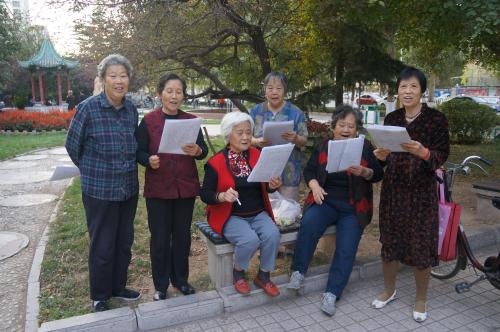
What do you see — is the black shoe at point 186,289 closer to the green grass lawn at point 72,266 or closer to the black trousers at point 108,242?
the green grass lawn at point 72,266

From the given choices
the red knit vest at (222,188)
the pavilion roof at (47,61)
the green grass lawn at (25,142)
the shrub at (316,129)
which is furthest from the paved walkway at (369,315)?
the pavilion roof at (47,61)

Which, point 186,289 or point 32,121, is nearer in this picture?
point 186,289

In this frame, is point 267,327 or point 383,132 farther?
point 267,327

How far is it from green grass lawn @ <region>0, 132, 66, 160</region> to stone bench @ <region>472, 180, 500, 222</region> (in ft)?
36.1

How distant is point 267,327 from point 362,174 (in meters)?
1.40

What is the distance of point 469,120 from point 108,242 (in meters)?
11.9

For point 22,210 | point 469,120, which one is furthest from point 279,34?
point 469,120

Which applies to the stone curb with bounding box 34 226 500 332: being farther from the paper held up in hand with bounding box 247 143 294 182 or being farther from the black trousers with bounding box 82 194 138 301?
the paper held up in hand with bounding box 247 143 294 182

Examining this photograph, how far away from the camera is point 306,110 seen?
8562 mm

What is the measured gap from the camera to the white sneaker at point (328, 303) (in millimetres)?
3252

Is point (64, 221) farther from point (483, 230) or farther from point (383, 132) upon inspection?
point (483, 230)

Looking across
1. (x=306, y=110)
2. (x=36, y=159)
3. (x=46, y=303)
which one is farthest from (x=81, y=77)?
(x=46, y=303)

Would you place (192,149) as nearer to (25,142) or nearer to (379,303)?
(379,303)

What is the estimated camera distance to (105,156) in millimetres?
2988
